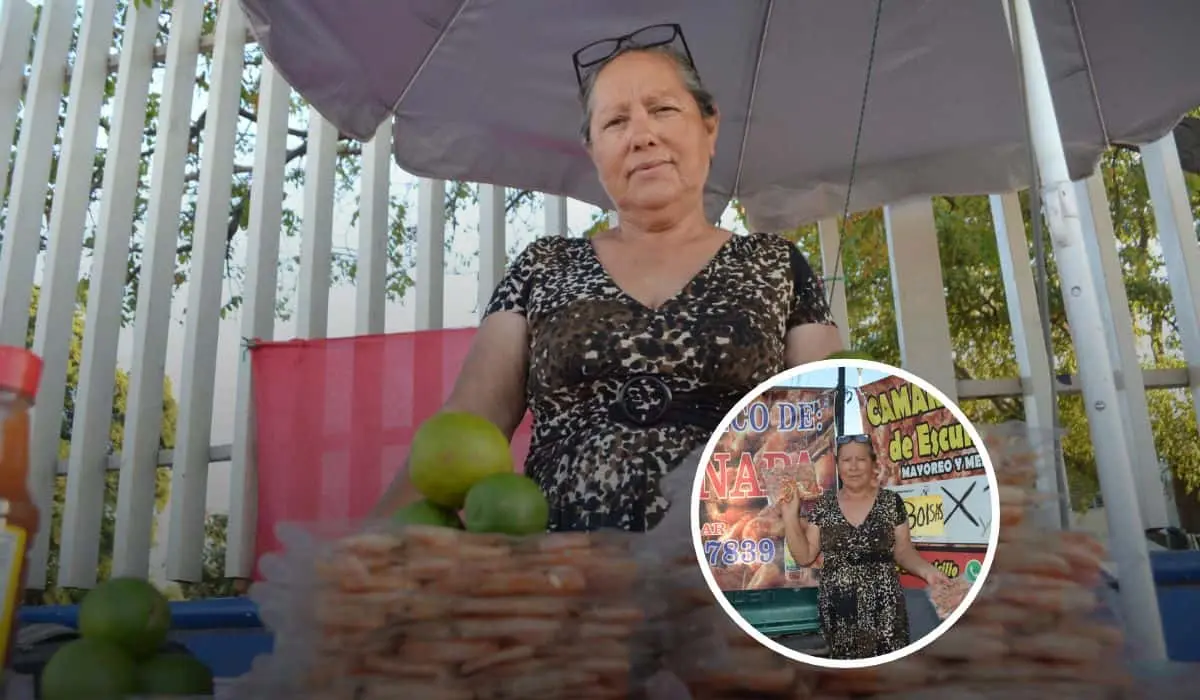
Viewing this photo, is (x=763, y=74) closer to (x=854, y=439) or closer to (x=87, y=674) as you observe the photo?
(x=854, y=439)

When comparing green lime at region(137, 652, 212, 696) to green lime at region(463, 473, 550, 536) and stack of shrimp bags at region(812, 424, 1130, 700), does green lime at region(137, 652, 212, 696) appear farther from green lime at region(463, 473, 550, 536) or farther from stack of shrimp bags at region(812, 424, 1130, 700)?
stack of shrimp bags at region(812, 424, 1130, 700)

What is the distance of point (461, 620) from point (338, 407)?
2.00 meters

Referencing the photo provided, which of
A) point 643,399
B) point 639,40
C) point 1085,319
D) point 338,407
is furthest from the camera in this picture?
point 338,407

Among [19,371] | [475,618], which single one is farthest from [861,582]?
[19,371]

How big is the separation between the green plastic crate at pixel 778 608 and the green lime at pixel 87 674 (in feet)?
1.04

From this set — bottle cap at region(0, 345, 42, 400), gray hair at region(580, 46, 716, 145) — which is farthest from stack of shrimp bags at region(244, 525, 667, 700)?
gray hair at region(580, 46, 716, 145)

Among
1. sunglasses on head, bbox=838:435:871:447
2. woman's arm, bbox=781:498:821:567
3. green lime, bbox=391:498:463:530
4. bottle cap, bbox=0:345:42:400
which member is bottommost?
woman's arm, bbox=781:498:821:567

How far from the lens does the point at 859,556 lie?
0.39 meters

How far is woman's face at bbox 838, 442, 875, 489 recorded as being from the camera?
1.30 feet

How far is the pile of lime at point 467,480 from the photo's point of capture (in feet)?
1.50

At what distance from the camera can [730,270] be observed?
1146mm

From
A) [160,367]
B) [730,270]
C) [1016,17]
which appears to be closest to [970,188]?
[730,270]

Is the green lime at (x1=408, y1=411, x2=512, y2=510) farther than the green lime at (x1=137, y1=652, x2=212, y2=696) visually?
Yes

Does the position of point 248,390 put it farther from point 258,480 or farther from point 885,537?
point 885,537
